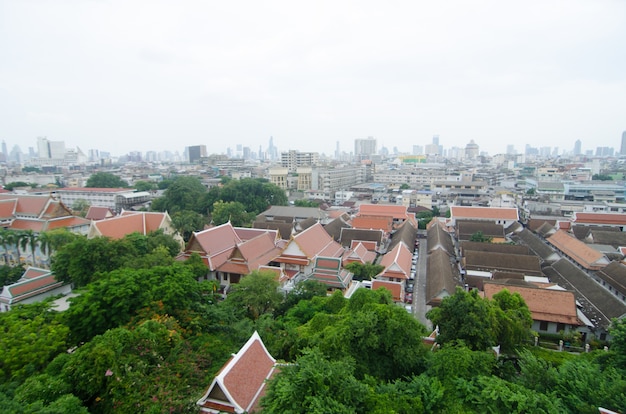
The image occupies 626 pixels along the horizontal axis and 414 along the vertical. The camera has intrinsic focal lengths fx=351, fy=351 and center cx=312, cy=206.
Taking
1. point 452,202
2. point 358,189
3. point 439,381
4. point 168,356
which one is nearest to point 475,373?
point 439,381

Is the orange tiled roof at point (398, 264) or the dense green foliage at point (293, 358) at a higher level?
the dense green foliage at point (293, 358)

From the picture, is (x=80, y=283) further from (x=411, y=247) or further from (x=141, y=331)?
(x=411, y=247)

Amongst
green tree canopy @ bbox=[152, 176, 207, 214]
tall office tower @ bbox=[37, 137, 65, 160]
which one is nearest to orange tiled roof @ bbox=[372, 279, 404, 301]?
green tree canopy @ bbox=[152, 176, 207, 214]

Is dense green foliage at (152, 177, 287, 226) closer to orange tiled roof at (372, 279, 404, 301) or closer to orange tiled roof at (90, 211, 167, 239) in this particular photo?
orange tiled roof at (90, 211, 167, 239)

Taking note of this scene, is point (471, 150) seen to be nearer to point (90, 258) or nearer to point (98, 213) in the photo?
point (98, 213)

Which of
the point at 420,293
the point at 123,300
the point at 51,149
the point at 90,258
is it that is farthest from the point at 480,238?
the point at 51,149

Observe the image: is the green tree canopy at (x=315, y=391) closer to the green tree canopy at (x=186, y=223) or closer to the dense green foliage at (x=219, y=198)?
the green tree canopy at (x=186, y=223)

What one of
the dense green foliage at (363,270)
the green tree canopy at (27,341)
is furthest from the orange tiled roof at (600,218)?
the green tree canopy at (27,341)
